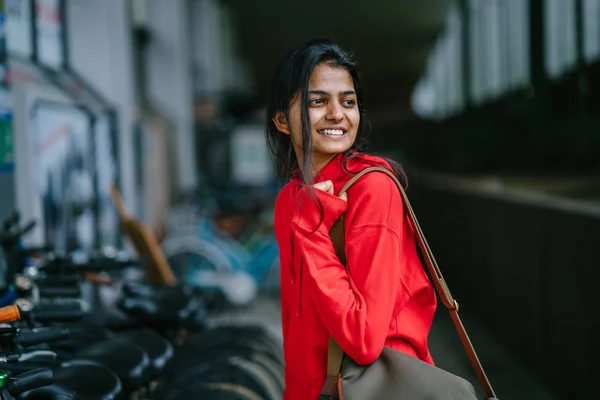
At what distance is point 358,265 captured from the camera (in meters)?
1.53

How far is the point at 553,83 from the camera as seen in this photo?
10078 mm

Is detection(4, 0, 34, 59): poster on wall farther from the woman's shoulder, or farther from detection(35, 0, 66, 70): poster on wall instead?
the woman's shoulder

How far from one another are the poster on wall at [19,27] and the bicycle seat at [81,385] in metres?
2.59

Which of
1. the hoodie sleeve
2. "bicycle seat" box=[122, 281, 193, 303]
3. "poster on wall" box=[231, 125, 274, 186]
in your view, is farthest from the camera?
"poster on wall" box=[231, 125, 274, 186]

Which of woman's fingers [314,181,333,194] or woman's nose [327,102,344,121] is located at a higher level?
woman's nose [327,102,344,121]

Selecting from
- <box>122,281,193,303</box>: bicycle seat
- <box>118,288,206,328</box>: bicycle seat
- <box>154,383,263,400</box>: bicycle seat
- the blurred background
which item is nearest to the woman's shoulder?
the blurred background

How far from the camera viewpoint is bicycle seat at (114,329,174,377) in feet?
8.91

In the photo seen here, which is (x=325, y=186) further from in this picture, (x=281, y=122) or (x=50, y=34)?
(x=50, y=34)

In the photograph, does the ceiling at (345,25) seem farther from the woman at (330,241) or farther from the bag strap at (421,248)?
the bag strap at (421,248)

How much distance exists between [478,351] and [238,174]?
6831 mm

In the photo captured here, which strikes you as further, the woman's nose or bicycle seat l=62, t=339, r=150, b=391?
bicycle seat l=62, t=339, r=150, b=391

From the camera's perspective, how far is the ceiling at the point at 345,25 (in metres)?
20.9

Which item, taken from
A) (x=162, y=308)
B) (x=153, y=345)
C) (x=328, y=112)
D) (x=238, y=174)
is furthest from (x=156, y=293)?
(x=238, y=174)

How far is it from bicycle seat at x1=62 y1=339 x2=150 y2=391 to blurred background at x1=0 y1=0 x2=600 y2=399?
0.39 metres
